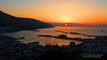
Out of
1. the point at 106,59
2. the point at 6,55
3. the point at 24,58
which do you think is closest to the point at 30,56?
the point at 24,58

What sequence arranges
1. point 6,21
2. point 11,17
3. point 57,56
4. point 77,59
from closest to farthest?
point 57,56 < point 77,59 < point 6,21 < point 11,17

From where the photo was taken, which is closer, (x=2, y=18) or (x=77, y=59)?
(x=77, y=59)

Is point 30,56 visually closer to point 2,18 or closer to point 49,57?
point 49,57

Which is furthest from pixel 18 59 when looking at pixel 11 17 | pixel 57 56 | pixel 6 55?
pixel 11 17

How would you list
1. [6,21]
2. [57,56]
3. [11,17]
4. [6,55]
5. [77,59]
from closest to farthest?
[57,56] < [77,59] < [6,55] < [6,21] < [11,17]

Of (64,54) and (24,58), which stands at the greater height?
(64,54)

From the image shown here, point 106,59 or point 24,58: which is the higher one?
point 106,59

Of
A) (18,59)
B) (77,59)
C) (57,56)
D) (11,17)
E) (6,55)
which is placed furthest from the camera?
(11,17)

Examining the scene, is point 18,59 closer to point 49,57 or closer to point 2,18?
point 49,57

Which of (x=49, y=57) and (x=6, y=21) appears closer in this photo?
(x=49, y=57)
